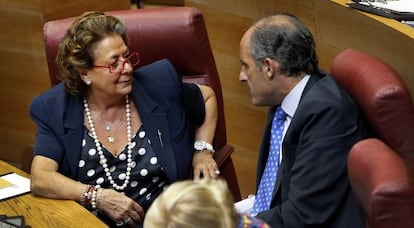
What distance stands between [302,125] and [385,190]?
52 cm

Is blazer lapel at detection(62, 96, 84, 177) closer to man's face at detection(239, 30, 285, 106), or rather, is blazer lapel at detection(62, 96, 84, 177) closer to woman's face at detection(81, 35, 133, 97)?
woman's face at detection(81, 35, 133, 97)

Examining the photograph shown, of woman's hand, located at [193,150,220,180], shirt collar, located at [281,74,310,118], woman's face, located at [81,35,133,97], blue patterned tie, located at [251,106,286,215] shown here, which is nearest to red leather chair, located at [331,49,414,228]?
shirt collar, located at [281,74,310,118]

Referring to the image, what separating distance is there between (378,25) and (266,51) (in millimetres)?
453

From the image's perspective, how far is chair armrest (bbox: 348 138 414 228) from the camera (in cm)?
162

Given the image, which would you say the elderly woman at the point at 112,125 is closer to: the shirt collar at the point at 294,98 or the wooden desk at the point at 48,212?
the wooden desk at the point at 48,212

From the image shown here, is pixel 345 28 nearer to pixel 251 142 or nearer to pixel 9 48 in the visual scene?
pixel 251 142

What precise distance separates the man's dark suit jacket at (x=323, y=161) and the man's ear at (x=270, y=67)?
14cm

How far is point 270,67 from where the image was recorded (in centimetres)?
223

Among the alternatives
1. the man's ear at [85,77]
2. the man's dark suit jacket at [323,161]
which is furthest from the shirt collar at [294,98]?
the man's ear at [85,77]

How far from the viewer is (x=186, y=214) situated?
4.93 ft

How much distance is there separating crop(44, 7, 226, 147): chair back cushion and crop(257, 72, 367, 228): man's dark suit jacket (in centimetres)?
78

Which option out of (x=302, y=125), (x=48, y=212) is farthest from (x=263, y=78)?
(x=48, y=212)

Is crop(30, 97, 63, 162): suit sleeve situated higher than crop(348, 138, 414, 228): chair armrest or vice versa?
crop(348, 138, 414, 228): chair armrest

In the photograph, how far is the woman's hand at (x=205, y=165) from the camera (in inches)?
104
